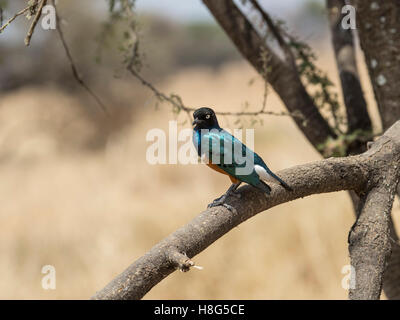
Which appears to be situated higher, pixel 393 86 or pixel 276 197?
pixel 393 86

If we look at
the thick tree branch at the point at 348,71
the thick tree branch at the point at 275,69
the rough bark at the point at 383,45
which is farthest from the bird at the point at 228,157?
the thick tree branch at the point at 348,71

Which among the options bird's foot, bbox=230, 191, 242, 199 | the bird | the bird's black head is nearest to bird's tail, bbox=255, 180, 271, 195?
the bird

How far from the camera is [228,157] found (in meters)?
2.66

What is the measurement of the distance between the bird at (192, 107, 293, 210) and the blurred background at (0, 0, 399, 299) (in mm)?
454

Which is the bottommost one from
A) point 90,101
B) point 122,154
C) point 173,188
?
point 173,188

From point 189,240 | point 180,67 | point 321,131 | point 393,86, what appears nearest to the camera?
point 189,240

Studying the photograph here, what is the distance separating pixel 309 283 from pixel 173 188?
3.57 meters

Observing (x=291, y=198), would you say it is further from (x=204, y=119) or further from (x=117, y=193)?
(x=117, y=193)

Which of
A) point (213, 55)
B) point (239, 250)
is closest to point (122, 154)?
point (239, 250)

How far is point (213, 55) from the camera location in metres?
25.7

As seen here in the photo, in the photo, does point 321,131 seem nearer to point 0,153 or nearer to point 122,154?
point 122,154

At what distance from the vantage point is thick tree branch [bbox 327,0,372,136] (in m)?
4.13

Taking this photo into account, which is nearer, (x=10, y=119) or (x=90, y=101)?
(x=10, y=119)

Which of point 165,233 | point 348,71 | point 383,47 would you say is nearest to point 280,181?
point 383,47
